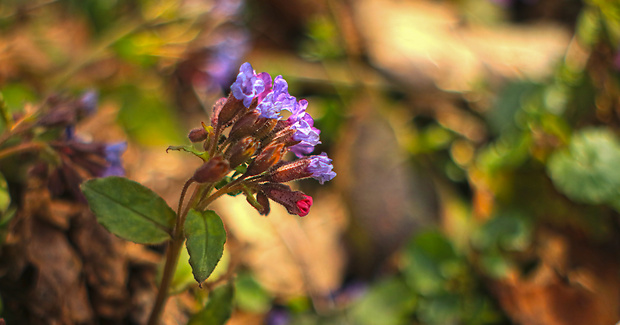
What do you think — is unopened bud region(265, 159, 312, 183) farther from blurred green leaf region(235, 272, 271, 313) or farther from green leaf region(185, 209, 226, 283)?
blurred green leaf region(235, 272, 271, 313)

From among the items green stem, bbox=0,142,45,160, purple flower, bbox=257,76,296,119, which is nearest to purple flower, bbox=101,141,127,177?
green stem, bbox=0,142,45,160

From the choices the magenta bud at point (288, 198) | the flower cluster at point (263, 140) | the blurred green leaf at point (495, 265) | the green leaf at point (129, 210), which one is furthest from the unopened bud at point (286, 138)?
the blurred green leaf at point (495, 265)

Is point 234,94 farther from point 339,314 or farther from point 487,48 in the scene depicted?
point 487,48

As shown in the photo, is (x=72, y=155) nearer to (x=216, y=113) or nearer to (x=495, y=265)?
(x=216, y=113)

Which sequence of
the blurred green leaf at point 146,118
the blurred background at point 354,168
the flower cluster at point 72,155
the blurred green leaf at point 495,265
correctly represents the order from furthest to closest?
the blurred green leaf at point 146,118
the blurred green leaf at point 495,265
the blurred background at point 354,168
the flower cluster at point 72,155

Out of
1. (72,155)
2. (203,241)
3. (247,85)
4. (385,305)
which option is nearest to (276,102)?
(247,85)

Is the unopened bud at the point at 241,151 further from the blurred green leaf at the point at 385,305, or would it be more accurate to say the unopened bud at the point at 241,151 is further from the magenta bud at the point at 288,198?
the blurred green leaf at the point at 385,305
